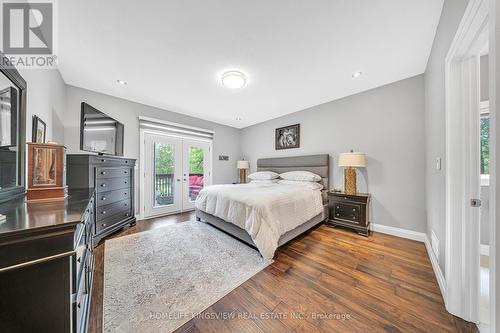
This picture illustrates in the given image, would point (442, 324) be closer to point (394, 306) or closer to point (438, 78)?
point (394, 306)

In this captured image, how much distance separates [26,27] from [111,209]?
7.68 feet

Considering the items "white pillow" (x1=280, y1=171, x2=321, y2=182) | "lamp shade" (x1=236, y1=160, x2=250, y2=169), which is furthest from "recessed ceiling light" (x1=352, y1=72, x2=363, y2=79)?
"lamp shade" (x1=236, y1=160, x2=250, y2=169)

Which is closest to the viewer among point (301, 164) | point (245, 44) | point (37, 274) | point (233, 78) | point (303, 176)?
point (37, 274)

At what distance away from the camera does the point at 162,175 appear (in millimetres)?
4168

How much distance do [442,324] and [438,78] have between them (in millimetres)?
2161

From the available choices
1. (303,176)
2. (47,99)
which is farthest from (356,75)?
(47,99)

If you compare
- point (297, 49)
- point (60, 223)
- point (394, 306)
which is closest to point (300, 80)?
point (297, 49)

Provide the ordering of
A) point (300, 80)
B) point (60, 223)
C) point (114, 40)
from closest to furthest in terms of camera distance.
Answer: point (60, 223)
point (114, 40)
point (300, 80)

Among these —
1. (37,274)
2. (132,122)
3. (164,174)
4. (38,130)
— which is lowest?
(37,274)

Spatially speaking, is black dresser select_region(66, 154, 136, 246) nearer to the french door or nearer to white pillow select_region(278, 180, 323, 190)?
the french door

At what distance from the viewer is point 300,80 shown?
9.25 ft

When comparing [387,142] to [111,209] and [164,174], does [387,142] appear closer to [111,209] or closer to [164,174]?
[164,174]

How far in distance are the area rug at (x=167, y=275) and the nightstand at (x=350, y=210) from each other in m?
1.74

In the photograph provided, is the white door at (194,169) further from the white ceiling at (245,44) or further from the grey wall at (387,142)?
the grey wall at (387,142)
